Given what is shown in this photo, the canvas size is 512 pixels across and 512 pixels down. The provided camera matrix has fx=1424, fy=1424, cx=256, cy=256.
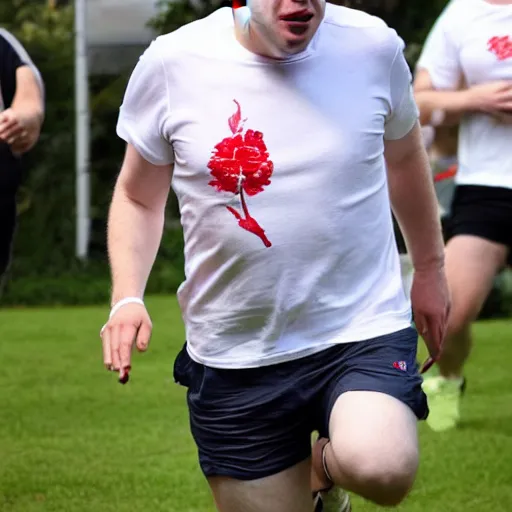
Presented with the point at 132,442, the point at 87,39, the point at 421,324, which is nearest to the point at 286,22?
the point at 421,324

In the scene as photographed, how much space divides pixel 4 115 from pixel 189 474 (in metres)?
1.60

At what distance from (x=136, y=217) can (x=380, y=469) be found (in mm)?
910

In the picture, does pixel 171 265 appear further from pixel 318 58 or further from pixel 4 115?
pixel 318 58

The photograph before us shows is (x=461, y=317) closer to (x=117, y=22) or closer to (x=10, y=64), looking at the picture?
(x=10, y=64)

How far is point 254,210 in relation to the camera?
3436mm

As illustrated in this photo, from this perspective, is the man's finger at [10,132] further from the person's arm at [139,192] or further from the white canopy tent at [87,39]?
the white canopy tent at [87,39]

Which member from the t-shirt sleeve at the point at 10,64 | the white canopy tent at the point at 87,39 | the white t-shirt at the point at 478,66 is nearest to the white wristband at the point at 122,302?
the white t-shirt at the point at 478,66

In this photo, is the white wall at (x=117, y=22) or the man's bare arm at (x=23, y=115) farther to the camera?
the white wall at (x=117, y=22)

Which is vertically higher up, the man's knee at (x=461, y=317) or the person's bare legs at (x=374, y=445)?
the person's bare legs at (x=374, y=445)

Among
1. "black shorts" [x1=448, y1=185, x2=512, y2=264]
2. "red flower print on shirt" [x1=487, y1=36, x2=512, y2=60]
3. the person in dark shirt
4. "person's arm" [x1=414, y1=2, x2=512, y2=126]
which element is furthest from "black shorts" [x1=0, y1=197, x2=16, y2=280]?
"red flower print on shirt" [x1=487, y1=36, x2=512, y2=60]

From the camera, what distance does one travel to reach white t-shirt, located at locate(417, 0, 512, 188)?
564 centimetres

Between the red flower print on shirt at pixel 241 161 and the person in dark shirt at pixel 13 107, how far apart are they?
2.44m

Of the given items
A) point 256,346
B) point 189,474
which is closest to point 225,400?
point 256,346

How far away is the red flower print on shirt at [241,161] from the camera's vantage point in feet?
11.1
